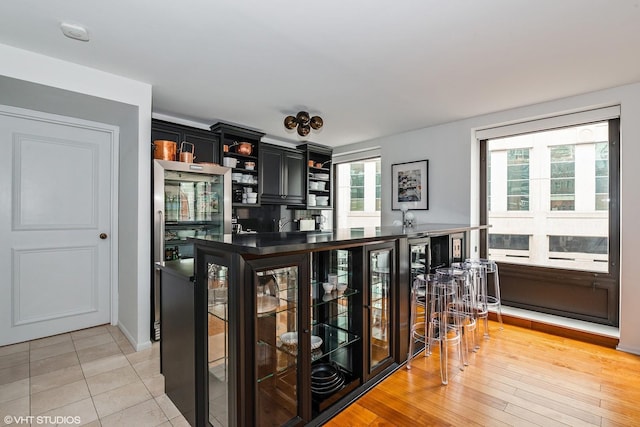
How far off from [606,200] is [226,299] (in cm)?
378

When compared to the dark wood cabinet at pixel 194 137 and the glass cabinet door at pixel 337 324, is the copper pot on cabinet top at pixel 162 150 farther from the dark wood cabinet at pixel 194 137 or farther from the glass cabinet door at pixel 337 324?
the glass cabinet door at pixel 337 324

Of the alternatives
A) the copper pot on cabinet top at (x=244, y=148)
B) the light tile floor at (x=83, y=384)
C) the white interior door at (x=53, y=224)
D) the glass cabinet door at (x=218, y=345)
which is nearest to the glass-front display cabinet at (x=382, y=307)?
the glass cabinet door at (x=218, y=345)

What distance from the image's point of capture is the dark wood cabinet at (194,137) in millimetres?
3303

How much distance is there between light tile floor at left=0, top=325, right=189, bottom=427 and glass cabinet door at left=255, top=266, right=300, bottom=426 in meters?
0.66

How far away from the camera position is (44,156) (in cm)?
302

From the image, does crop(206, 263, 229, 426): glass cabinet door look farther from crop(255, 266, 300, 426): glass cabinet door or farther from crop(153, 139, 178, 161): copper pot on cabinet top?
crop(153, 139, 178, 161): copper pot on cabinet top

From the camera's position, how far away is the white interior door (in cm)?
285

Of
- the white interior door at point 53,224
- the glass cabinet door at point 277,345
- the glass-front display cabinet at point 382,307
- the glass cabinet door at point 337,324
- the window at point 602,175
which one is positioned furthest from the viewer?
the window at point 602,175

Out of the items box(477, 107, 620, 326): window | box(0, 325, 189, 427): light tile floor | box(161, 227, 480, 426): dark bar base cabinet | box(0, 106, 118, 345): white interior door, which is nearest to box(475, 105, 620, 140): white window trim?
box(477, 107, 620, 326): window

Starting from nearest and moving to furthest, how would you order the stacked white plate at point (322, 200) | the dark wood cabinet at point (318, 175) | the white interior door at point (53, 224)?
the white interior door at point (53, 224) → the dark wood cabinet at point (318, 175) → the stacked white plate at point (322, 200)

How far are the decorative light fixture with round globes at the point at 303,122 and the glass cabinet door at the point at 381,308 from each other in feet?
5.05

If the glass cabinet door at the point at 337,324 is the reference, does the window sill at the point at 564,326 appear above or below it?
below

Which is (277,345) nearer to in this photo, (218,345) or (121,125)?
(218,345)

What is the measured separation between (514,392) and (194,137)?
3.88 meters
